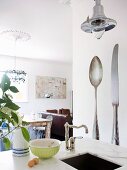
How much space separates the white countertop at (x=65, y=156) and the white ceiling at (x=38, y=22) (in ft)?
6.52

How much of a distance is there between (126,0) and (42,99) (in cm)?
526

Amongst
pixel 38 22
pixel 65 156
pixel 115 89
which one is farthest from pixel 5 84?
pixel 38 22

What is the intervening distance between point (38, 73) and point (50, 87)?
0.70 metres

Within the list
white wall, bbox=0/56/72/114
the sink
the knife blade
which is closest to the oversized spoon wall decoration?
the knife blade

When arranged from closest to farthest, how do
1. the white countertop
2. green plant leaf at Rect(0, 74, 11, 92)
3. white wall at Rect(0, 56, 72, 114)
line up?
green plant leaf at Rect(0, 74, 11, 92), the white countertop, white wall at Rect(0, 56, 72, 114)

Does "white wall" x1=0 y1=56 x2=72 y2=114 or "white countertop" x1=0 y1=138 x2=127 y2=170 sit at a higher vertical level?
"white wall" x1=0 y1=56 x2=72 y2=114

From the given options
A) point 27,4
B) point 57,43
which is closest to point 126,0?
point 27,4

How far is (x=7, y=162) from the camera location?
1.16 m

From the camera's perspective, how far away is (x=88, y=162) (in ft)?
4.51

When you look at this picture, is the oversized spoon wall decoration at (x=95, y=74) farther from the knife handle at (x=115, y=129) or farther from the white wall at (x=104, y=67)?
the knife handle at (x=115, y=129)

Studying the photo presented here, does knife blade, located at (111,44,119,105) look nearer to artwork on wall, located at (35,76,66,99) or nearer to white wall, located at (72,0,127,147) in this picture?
white wall, located at (72,0,127,147)

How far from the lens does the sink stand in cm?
127

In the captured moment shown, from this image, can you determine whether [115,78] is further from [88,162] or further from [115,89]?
[88,162]

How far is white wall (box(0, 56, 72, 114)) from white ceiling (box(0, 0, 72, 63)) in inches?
51.4
